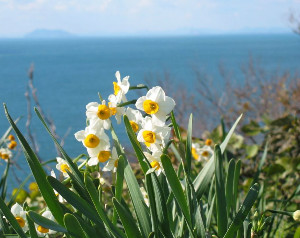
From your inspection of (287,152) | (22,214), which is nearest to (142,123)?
(22,214)

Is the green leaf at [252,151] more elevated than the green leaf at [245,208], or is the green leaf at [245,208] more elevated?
the green leaf at [245,208]

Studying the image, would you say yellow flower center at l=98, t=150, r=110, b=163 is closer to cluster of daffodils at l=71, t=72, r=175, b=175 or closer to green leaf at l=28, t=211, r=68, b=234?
cluster of daffodils at l=71, t=72, r=175, b=175

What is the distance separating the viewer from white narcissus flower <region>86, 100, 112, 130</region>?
2.87ft

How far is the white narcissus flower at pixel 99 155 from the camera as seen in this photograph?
3.00 ft

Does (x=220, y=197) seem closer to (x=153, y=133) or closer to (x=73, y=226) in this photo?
(x=153, y=133)

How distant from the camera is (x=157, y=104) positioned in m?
0.86

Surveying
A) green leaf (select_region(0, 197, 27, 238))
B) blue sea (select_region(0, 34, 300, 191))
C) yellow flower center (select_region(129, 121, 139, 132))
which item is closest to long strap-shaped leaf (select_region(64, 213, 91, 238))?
green leaf (select_region(0, 197, 27, 238))

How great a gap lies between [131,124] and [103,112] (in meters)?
0.08

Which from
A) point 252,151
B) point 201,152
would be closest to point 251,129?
point 252,151

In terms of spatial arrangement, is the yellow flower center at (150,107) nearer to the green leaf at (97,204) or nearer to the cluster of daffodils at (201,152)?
the green leaf at (97,204)

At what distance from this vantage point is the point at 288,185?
2.25m

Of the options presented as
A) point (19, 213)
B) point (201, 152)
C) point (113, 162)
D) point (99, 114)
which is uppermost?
point (99, 114)

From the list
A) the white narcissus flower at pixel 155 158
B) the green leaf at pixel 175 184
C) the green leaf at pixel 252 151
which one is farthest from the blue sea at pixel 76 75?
the green leaf at pixel 252 151

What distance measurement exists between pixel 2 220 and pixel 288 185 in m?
1.65
